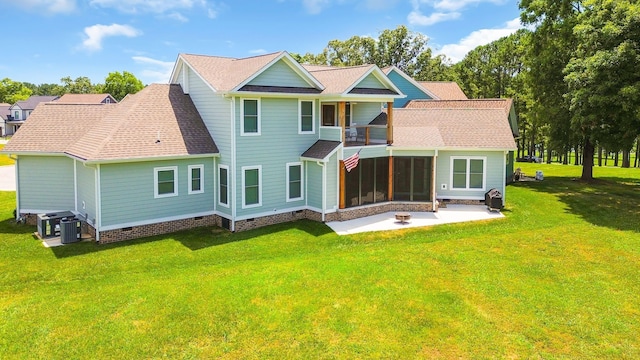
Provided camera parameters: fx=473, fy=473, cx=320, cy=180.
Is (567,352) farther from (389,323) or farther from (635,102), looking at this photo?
(635,102)

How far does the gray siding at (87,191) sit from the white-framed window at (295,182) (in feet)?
24.8

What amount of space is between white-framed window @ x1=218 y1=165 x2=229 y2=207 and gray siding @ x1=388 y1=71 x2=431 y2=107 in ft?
54.8

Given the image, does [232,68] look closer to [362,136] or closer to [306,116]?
[306,116]

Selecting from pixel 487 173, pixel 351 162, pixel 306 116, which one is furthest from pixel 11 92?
pixel 487 173

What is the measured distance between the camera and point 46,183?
2011 centimetres

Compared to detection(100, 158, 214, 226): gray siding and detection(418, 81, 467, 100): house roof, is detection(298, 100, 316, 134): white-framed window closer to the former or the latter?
detection(100, 158, 214, 226): gray siding

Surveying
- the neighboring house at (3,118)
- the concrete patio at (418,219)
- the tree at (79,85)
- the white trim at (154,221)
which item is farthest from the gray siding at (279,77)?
the tree at (79,85)

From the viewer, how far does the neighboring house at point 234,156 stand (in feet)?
58.7

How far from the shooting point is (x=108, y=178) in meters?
17.0

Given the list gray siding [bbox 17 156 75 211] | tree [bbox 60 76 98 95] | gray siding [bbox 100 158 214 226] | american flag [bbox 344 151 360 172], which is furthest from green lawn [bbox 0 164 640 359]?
tree [bbox 60 76 98 95]

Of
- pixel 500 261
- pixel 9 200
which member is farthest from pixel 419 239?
pixel 9 200

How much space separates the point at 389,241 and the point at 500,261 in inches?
162

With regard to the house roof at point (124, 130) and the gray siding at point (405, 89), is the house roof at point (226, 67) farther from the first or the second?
the gray siding at point (405, 89)

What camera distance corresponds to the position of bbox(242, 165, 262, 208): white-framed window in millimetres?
18969
